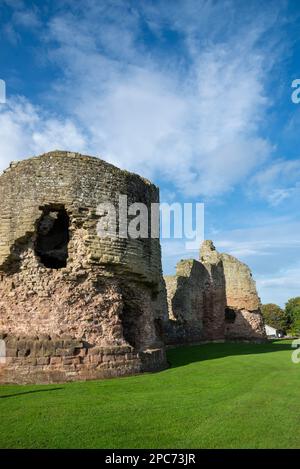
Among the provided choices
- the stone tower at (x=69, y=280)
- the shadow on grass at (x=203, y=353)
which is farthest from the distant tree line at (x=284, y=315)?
the stone tower at (x=69, y=280)

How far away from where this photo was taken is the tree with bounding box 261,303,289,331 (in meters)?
65.8

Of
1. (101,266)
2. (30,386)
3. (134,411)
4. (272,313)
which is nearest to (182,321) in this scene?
(101,266)

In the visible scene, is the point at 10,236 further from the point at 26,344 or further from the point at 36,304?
the point at 26,344

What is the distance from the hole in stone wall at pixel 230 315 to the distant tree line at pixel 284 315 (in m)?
35.2

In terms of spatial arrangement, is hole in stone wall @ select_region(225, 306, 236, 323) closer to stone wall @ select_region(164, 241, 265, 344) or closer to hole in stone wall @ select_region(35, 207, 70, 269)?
stone wall @ select_region(164, 241, 265, 344)

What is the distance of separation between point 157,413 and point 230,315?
2433cm

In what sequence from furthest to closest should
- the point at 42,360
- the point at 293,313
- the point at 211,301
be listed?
1. the point at 293,313
2. the point at 211,301
3. the point at 42,360

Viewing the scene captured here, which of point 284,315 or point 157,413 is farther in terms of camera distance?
point 284,315

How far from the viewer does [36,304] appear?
10.4 meters

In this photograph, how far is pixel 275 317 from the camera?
67875 millimetres

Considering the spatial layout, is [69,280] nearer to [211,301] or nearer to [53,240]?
[53,240]

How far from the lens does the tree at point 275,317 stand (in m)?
65.8

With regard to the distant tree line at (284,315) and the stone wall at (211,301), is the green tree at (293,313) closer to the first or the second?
the distant tree line at (284,315)

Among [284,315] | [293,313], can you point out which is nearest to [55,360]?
[293,313]
